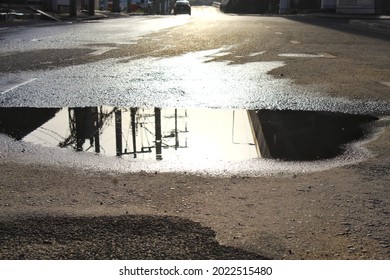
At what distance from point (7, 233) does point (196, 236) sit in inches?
36.3

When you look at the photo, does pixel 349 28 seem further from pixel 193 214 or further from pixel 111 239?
pixel 111 239

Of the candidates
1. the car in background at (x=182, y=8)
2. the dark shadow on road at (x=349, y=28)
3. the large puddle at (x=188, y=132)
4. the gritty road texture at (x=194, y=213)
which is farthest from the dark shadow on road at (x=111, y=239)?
the car in background at (x=182, y=8)

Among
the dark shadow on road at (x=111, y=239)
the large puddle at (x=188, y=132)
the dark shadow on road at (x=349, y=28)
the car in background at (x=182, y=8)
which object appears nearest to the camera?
the dark shadow on road at (x=111, y=239)

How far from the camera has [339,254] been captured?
2.38 meters

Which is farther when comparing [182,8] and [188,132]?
[182,8]

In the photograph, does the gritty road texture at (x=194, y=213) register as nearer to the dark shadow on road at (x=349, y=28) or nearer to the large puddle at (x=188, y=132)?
the large puddle at (x=188, y=132)

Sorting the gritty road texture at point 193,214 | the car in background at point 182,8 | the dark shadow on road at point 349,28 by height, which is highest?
the car in background at point 182,8

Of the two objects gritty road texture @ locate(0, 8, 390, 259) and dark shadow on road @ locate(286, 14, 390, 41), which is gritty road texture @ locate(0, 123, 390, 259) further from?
dark shadow on road @ locate(286, 14, 390, 41)

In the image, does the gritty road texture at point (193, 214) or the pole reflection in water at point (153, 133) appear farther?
the pole reflection in water at point (153, 133)

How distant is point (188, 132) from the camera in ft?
15.1

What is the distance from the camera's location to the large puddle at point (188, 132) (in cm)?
406

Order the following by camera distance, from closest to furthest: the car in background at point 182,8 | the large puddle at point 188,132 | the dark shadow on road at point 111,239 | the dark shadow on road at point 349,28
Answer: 1. the dark shadow on road at point 111,239
2. the large puddle at point 188,132
3. the dark shadow on road at point 349,28
4. the car in background at point 182,8

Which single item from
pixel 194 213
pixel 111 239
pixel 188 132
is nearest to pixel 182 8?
pixel 188 132

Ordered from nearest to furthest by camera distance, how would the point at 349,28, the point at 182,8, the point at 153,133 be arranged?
the point at 153,133 < the point at 349,28 < the point at 182,8
